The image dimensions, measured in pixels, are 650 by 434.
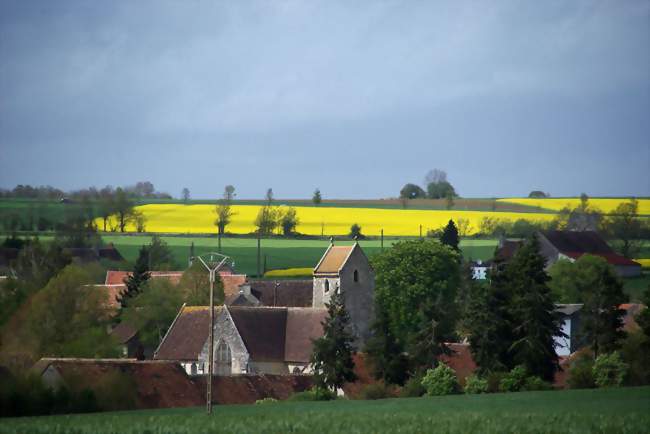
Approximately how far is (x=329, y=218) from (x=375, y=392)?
93.5 metres

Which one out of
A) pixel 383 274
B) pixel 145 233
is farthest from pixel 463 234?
pixel 383 274

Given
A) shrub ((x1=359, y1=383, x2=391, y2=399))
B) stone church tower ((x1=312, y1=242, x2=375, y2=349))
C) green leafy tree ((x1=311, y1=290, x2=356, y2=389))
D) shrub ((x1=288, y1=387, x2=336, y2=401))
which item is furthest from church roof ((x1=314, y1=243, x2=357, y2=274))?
shrub ((x1=288, y1=387, x2=336, y2=401))

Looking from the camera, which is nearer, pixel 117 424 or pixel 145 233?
pixel 117 424

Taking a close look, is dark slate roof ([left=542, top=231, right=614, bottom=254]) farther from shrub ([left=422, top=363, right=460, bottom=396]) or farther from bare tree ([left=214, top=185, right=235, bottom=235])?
shrub ([left=422, top=363, right=460, bottom=396])

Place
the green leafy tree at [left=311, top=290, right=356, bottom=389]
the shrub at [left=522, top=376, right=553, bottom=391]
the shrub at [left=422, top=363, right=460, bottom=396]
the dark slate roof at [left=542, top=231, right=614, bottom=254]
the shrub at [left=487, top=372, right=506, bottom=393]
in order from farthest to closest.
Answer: the dark slate roof at [left=542, top=231, right=614, bottom=254], the green leafy tree at [left=311, top=290, right=356, bottom=389], the shrub at [left=487, top=372, right=506, bottom=393], the shrub at [left=522, top=376, right=553, bottom=391], the shrub at [left=422, top=363, right=460, bottom=396]

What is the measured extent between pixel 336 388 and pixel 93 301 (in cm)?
2104

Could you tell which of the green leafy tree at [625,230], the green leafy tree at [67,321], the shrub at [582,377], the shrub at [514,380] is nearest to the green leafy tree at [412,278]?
the green leafy tree at [67,321]

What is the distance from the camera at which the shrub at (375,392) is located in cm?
7838

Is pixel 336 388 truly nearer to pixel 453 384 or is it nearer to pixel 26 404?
pixel 453 384

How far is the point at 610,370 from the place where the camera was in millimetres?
78250

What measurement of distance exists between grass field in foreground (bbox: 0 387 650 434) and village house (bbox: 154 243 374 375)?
90.2 feet

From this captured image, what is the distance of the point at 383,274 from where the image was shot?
116 metres

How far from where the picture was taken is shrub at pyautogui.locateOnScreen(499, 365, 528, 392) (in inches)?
3108

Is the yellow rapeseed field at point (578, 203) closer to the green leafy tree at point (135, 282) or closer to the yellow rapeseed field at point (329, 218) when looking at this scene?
the yellow rapeseed field at point (329, 218)
